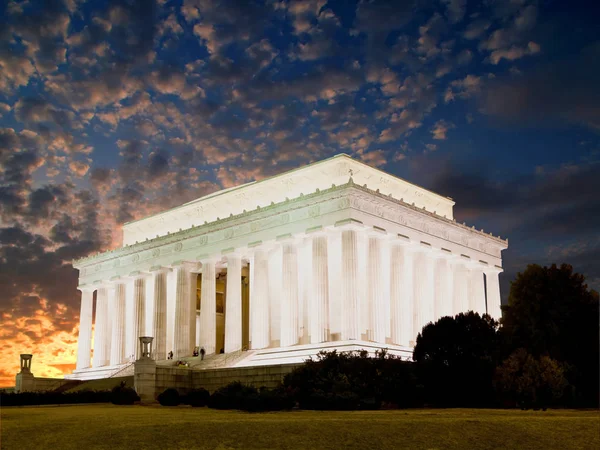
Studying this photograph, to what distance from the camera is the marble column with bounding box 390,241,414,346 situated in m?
58.3

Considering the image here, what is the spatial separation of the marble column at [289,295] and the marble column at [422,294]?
34.6 ft

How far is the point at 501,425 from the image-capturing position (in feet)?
77.6

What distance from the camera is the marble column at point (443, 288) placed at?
206 ft

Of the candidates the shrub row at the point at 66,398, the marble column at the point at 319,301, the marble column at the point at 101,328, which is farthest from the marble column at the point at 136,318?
the shrub row at the point at 66,398

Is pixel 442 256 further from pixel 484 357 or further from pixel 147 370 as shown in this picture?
pixel 147 370

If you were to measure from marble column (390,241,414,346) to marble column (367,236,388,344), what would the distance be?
80.3 inches

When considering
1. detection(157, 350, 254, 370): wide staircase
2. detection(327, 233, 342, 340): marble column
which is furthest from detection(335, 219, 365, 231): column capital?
detection(157, 350, 254, 370): wide staircase

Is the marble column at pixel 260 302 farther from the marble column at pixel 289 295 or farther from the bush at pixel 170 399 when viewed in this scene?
the bush at pixel 170 399

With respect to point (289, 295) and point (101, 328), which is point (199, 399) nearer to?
point (289, 295)

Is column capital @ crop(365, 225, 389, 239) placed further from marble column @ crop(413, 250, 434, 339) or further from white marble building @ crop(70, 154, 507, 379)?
marble column @ crop(413, 250, 434, 339)

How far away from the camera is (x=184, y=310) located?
2625 inches

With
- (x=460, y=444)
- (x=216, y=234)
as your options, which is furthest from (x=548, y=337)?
(x=216, y=234)

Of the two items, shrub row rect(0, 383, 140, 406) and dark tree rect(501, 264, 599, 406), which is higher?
dark tree rect(501, 264, 599, 406)

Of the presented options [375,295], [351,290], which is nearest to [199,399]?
[351,290]
